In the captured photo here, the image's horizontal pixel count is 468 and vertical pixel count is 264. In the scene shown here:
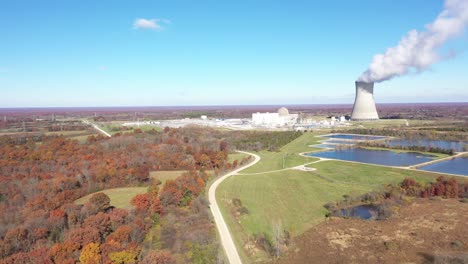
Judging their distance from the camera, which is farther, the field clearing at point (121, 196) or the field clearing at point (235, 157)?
the field clearing at point (235, 157)

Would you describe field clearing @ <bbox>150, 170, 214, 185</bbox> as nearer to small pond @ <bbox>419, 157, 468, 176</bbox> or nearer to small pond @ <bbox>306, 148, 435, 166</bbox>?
small pond @ <bbox>306, 148, 435, 166</bbox>

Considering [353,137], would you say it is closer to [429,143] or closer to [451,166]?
[429,143]

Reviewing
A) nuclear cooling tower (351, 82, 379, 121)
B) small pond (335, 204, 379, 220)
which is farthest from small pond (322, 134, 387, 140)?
small pond (335, 204, 379, 220)

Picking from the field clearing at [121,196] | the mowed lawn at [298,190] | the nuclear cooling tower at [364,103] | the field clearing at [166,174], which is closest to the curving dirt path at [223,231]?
the mowed lawn at [298,190]

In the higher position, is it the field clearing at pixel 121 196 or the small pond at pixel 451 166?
the small pond at pixel 451 166

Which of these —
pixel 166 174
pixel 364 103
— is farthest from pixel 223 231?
pixel 364 103

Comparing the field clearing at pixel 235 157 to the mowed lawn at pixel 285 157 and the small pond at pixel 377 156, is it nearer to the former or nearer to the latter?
the mowed lawn at pixel 285 157
